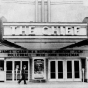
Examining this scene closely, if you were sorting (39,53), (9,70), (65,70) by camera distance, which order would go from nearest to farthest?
(39,53), (9,70), (65,70)

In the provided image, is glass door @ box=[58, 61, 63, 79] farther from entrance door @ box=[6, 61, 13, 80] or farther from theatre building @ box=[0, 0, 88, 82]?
entrance door @ box=[6, 61, 13, 80]

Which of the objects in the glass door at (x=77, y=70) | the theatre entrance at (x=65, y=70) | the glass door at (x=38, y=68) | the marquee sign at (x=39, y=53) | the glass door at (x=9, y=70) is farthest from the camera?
the glass door at (x=77, y=70)

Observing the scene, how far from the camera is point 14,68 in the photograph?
24.0 m

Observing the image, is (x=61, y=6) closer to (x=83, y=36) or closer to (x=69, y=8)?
(x=69, y=8)

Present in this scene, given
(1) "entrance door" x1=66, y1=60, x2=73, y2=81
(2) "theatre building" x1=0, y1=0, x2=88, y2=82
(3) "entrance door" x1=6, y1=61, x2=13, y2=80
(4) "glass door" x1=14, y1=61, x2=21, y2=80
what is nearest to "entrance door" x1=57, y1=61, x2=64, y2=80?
(2) "theatre building" x1=0, y1=0, x2=88, y2=82

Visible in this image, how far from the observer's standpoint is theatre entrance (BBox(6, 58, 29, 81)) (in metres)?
23.9

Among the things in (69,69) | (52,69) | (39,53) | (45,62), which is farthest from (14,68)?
(69,69)

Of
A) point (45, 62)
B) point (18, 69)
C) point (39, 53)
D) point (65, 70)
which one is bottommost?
point (65, 70)

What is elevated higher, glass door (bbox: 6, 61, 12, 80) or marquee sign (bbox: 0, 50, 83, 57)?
marquee sign (bbox: 0, 50, 83, 57)

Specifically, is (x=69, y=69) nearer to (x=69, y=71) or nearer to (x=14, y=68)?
(x=69, y=71)

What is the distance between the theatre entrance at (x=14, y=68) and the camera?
→ 941 inches

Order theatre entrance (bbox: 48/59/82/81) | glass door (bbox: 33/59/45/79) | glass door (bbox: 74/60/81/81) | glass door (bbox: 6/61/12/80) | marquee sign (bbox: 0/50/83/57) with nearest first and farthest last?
marquee sign (bbox: 0/50/83/57) < glass door (bbox: 33/59/45/79) < glass door (bbox: 6/61/12/80) < theatre entrance (bbox: 48/59/82/81) < glass door (bbox: 74/60/81/81)

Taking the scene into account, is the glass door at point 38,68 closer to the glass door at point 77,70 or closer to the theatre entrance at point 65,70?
the theatre entrance at point 65,70

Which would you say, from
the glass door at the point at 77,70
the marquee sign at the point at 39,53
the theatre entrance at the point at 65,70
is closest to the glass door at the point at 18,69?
the marquee sign at the point at 39,53
